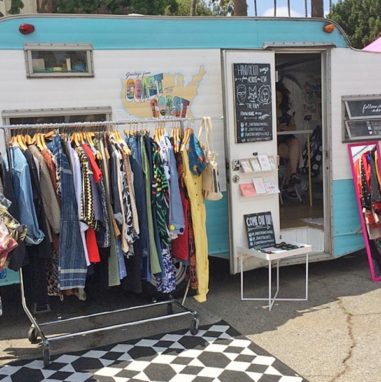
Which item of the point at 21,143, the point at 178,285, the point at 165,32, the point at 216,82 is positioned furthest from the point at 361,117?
the point at 21,143

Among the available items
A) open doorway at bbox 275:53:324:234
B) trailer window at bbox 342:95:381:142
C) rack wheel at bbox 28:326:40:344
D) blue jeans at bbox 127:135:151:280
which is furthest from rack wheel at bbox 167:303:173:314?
open doorway at bbox 275:53:324:234

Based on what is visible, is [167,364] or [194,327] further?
[194,327]

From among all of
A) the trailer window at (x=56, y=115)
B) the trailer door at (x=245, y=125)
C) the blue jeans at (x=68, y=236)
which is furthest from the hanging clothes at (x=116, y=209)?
the trailer door at (x=245, y=125)

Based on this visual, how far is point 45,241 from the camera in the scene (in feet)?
12.8

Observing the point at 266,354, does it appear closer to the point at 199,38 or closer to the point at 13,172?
the point at 13,172

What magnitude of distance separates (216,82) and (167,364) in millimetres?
2713

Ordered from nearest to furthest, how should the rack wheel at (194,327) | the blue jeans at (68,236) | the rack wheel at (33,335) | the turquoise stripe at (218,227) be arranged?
the blue jeans at (68,236)
the rack wheel at (33,335)
the rack wheel at (194,327)
the turquoise stripe at (218,227)

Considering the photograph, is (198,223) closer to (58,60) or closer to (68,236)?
(68,236)

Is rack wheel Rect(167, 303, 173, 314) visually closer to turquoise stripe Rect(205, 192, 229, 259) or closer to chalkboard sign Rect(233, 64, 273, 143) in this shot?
turquoise stripe Rect(205, 192, 229, 259)

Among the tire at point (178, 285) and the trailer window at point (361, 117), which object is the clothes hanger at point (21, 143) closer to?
the tire at point (178, 285)

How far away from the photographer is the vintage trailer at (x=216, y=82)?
15.1 ft

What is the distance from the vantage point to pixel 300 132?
7.89m

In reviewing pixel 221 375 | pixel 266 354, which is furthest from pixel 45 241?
pixel 266 354

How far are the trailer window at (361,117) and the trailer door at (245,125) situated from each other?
2.97 feet
